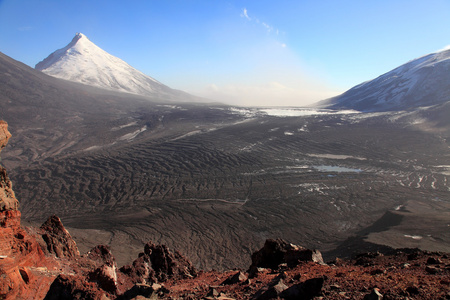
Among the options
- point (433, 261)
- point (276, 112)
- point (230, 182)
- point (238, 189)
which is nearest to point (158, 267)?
point (433, 261)

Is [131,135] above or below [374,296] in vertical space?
below

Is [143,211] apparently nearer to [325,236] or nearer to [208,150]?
[325,236]

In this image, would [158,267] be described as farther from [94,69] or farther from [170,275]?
[94,69]

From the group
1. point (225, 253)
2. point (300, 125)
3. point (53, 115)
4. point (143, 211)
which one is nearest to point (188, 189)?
point (143, 211)

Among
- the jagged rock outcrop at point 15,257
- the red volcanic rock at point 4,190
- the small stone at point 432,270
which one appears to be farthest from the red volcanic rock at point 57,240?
the small stone at point 432,270

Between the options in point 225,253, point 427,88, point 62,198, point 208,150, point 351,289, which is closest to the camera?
point 351,289

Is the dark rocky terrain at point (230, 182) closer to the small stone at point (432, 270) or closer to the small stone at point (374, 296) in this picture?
the small stone at point (432, 270)
